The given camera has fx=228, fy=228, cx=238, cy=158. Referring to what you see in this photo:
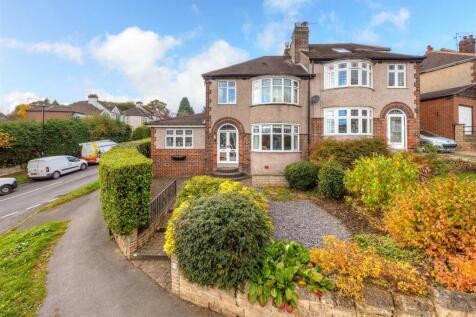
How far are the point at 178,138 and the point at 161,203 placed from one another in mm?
8805

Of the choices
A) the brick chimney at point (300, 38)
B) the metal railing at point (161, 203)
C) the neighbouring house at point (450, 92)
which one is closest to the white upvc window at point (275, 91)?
the brick chimney at point (300, 38)

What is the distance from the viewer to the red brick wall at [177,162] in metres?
16.0

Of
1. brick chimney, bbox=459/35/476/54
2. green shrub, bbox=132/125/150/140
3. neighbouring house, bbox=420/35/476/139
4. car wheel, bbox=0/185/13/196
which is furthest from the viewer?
green shrub, bbox=132/125/150/140

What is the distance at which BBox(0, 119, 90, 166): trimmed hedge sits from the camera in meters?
20.1

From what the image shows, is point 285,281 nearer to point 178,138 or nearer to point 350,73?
point 178,138

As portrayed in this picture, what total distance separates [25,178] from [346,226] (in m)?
24.9

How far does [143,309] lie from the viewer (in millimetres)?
4340

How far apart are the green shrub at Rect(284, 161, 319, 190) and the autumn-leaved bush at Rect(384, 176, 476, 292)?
20.2 ft

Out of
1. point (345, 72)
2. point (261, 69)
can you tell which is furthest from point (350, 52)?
point (261, 69)

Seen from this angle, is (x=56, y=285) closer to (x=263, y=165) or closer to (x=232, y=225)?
(x=232, y=225)

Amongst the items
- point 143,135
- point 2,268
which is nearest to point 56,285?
point 2,268

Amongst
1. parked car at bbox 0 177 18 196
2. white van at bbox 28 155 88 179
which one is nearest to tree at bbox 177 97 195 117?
white van at bbox 28 155 88 179

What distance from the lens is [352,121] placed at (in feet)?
47.5

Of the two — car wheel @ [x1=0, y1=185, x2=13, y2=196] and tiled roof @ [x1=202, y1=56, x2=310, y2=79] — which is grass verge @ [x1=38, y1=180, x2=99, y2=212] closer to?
car wheel @ [x1=0, y1=185, x2=13, y2=196]
